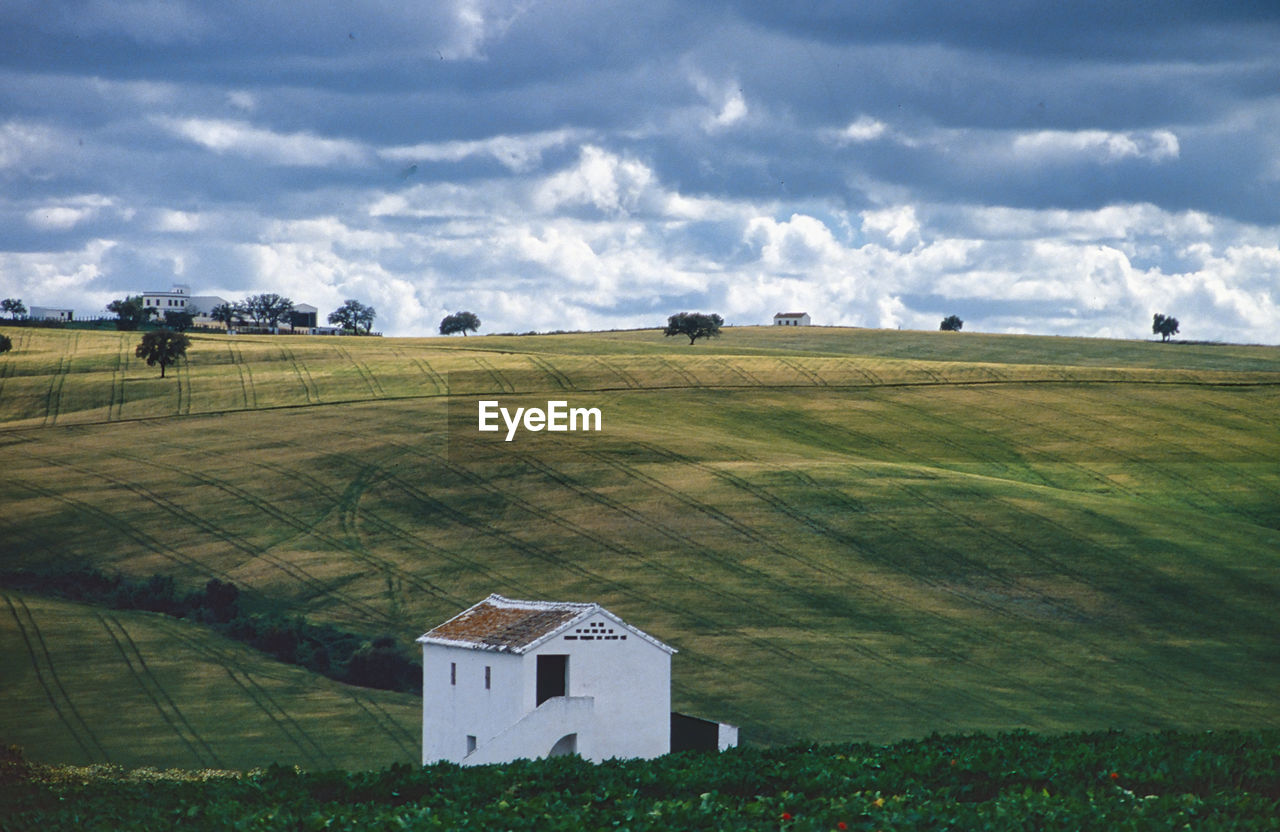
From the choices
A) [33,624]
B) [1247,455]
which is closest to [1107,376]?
[1247,455]

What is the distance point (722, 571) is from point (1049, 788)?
4925cm

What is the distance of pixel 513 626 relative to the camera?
145 ft

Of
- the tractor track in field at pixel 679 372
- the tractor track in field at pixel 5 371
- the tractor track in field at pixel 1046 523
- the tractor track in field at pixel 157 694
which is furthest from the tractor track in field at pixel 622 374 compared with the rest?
the tractor track in field at pixel 157 694

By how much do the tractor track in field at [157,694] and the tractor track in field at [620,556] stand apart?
20186 millimetres

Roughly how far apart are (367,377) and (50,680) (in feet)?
199

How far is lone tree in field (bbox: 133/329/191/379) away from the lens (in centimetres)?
12781

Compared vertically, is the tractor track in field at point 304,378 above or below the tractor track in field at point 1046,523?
above

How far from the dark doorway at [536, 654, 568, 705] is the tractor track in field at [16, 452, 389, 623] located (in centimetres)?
2652

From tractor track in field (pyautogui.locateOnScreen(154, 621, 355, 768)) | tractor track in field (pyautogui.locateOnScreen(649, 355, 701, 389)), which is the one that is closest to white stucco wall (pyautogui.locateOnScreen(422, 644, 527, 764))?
tractor track in field (pyautogui.locateOnScreen(154, 621, 355, 768))

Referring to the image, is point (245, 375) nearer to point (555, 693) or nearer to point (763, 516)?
point (763, 516)

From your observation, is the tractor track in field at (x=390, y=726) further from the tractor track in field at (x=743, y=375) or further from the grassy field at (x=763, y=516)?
the tractor track in field at (x=743, y=375)

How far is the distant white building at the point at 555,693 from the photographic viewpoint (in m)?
40.6

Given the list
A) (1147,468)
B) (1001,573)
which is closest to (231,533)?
(1001,573)

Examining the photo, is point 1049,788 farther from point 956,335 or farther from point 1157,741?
point 956,335
